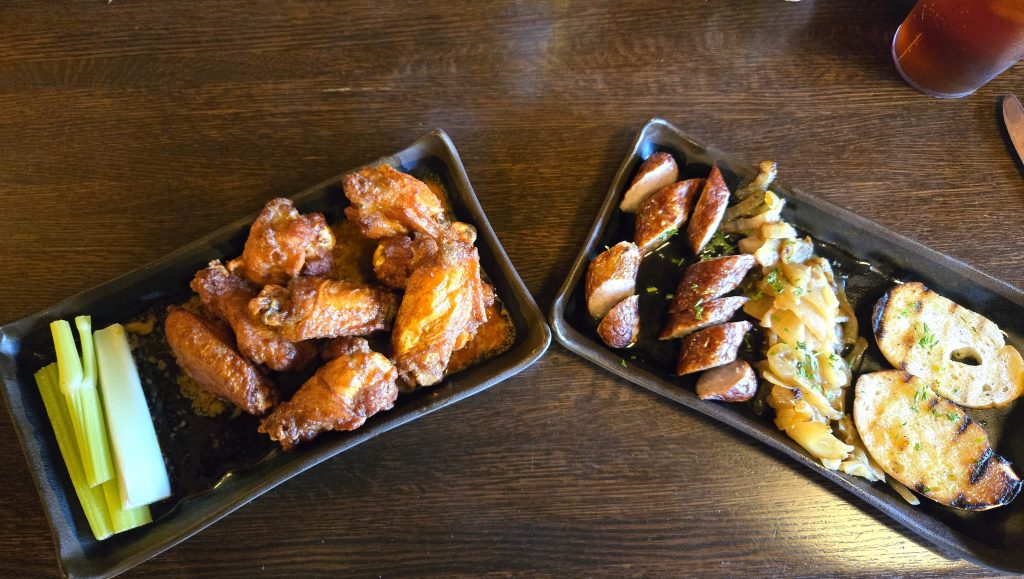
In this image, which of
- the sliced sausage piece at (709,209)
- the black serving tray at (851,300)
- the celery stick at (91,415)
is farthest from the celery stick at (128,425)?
the sliced sausage piece at (709,209)

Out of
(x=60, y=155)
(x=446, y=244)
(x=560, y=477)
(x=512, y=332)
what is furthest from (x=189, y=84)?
(x=560, y=477)

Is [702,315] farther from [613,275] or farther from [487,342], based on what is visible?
[487,342]

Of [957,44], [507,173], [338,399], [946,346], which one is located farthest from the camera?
[507,173]

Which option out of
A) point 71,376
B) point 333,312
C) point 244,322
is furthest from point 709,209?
point 71,376

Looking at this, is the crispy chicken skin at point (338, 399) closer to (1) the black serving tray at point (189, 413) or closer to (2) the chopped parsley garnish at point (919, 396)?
(1) the black serving tray at point (189, 413)

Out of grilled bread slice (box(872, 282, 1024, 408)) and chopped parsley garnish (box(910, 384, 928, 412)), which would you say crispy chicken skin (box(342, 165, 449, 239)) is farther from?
chopped parsley garnish (box(910, 384, 928, 412))

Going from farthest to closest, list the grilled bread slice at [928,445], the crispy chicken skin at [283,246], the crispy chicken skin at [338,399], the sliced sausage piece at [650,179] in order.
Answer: the sliced sausage piece at [650,179] < the grilled bread slice at [928,445] < the crispy chicken skin at [283,246] < the crispy chicken skin at [338,399]
